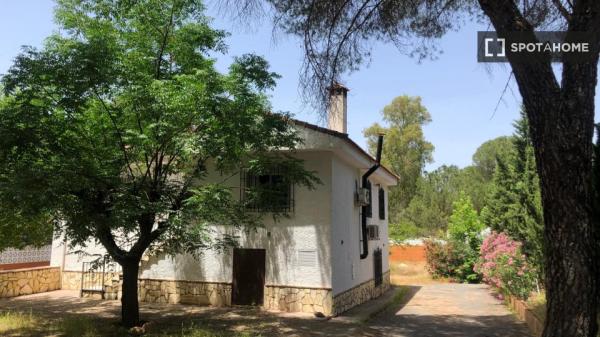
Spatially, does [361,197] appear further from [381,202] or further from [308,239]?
[381,202]

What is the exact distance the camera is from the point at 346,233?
45.4 ft

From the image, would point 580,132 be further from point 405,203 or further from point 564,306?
point 405,203

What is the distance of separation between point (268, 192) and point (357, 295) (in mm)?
5985

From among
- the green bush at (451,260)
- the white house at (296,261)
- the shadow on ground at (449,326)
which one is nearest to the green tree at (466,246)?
the green bush at (451,260)

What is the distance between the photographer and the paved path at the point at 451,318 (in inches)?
426

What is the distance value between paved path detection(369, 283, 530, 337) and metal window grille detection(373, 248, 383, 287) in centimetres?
136

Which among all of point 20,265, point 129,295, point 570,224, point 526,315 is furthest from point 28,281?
point 570,224

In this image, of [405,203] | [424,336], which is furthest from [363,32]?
[405,203]

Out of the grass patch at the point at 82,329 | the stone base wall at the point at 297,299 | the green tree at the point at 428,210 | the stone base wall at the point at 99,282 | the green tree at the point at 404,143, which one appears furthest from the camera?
the green tree at the point at 404,143

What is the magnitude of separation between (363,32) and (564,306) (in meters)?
5.46

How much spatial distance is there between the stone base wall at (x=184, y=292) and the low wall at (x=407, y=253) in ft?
62.6

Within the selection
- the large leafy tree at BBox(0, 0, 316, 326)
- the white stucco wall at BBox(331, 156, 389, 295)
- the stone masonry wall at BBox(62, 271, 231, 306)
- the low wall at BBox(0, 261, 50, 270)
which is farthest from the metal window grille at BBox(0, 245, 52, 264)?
the white stucco wall at BBox(331, 156, 389, 295)

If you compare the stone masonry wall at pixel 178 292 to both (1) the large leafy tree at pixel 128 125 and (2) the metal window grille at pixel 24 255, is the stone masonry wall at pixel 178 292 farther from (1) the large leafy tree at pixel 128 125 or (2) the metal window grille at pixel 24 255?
(2) the metal window grille at pixel 24 255

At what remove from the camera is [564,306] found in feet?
16.0
